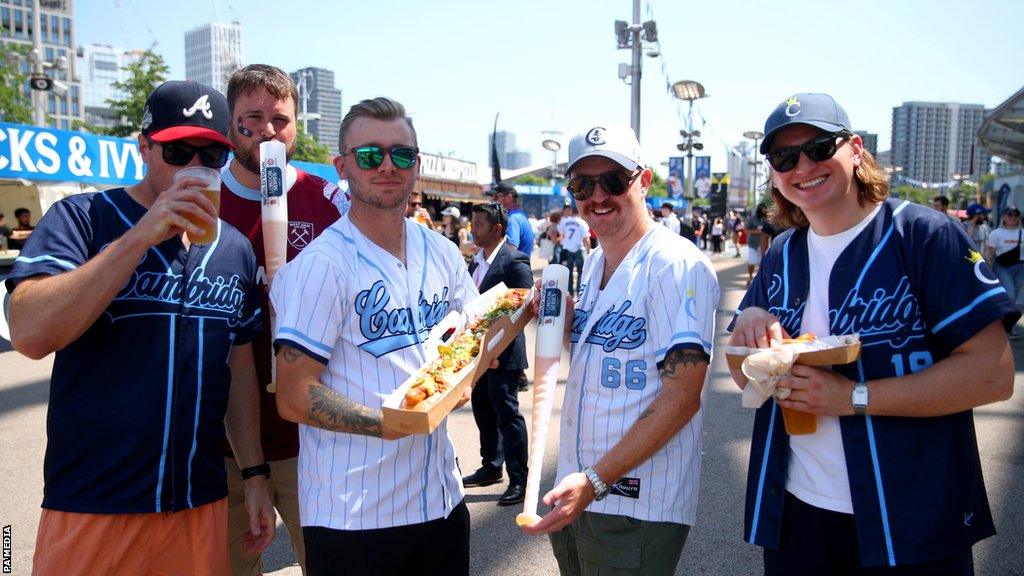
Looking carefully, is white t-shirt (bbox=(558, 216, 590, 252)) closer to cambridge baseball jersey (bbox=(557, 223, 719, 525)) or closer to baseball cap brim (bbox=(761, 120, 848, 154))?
cambridge baseball jersey (bbox=(557, 223, 719, 525))

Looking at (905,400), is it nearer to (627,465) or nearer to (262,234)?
(627,465)

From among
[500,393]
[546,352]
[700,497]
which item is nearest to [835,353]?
[546,352]

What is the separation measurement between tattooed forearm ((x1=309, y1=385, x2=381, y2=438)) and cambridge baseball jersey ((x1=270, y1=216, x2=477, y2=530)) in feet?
0.36

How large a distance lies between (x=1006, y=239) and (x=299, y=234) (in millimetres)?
12237

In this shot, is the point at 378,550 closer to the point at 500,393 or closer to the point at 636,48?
the point at 500,393

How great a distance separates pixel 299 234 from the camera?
3.05 meters

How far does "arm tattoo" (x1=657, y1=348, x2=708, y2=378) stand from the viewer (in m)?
2.30

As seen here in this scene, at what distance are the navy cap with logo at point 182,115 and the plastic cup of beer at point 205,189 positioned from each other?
6.0 inches

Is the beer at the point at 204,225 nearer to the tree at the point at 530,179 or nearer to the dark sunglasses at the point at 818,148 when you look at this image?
the dark sunglasses at the point at 818,148

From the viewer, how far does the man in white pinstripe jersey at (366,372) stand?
2260 mm

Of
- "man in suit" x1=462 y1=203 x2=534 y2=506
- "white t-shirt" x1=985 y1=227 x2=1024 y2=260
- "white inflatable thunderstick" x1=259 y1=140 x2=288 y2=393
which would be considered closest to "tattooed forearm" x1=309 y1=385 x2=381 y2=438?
"white inflatable thunderstick" x1=259 y1=140 x2=288 y2=393

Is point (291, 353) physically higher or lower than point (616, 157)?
lower

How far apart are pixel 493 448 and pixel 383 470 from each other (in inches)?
145

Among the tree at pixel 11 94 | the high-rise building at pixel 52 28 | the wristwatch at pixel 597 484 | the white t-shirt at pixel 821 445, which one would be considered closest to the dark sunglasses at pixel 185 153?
the wristwatch at pixel 597 484
